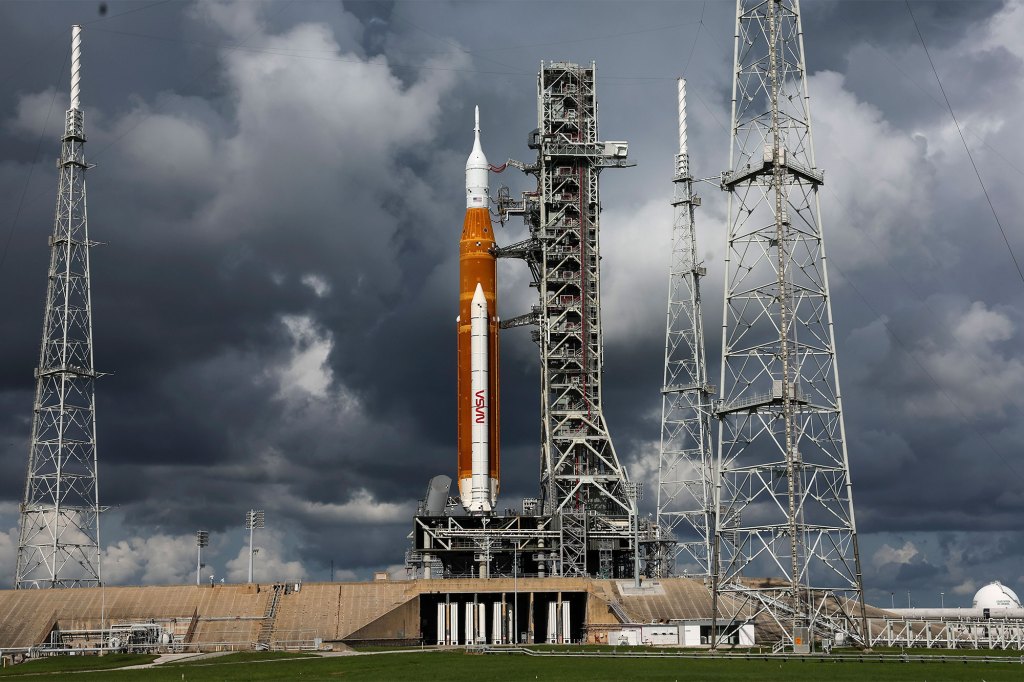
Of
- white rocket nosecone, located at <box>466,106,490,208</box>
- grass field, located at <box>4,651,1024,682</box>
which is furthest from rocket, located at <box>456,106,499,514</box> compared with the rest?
grass field, located at <box>4,651,1024,682</box>

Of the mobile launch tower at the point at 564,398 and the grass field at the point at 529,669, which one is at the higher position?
the mobile launch tower at the point at 564,398

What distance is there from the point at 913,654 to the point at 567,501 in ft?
157

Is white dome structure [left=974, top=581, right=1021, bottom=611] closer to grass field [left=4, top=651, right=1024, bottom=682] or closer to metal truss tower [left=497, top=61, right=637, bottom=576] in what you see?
metal truss tower [left=497, top=61, right=637, bottom=576]

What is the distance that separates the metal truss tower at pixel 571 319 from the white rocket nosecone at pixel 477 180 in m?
2.31

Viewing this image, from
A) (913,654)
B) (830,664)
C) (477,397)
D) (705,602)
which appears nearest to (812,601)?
(913,654)

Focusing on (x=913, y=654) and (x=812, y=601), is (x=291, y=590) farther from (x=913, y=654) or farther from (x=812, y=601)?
(x=913, y=654)

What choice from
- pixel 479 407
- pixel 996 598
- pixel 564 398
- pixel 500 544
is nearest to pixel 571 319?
pixel 564 398

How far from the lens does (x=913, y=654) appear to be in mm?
76375

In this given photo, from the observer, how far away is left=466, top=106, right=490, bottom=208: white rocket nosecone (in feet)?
416

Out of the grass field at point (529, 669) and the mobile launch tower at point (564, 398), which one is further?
the mobile launch tower at point (564, 398)

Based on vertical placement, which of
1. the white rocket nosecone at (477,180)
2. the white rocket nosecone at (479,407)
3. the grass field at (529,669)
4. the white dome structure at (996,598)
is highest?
the white rocket nosecone at (477,180)

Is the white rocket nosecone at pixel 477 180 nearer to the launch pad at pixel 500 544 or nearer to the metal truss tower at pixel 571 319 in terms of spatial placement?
the metal truss tower at pixel 571 319

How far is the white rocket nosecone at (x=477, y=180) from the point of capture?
127 m

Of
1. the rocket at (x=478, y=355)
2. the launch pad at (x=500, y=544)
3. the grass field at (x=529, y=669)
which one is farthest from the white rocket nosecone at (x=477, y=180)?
the grass field at (x=529, y=669)
